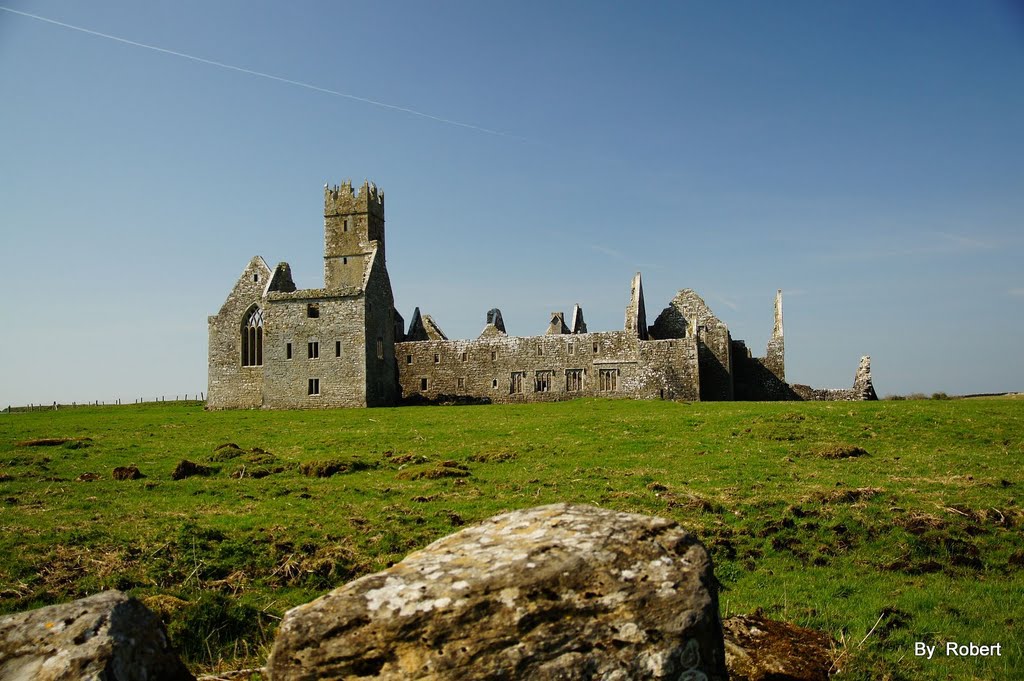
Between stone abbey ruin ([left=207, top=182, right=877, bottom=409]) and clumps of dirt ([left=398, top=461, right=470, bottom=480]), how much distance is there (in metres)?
34.5

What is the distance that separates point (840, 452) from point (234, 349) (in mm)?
50495

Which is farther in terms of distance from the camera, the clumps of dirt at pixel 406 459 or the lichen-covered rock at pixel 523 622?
the clumps of dirt at pixel 406 459

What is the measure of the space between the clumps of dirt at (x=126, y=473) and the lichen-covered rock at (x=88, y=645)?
619 inches

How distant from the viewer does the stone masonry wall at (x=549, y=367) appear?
5403 cm

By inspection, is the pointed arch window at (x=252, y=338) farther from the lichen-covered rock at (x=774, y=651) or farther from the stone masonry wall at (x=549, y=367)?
the lichen-covered rock at (x=774, y=651)

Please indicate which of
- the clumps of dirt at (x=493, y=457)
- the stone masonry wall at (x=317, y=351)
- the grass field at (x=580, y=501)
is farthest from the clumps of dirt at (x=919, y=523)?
the stone masonry wall at (x=317, y=351)

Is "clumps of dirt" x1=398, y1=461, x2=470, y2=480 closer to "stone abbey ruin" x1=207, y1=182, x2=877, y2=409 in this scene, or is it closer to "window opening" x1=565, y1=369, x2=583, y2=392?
"stone abbey ruin" x1=207, y1=182, x2=877, y2=409

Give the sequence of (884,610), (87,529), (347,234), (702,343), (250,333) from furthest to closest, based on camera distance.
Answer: (347,234), (250,333), (702,343), (87,529), (884,610)

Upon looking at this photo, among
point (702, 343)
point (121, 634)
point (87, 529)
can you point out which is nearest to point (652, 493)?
point (87, 529)

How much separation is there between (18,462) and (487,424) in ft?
57.3

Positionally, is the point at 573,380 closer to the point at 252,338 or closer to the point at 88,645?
the point at 252,338

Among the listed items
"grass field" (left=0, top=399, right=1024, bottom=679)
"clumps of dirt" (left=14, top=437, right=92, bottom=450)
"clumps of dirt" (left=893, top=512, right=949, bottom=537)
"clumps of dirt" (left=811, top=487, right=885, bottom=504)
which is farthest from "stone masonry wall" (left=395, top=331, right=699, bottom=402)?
"clumps of dirt" (left=893, top=512, right=949, bottom=537)

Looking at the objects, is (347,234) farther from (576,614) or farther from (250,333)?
(576,614)

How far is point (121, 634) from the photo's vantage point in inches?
249
